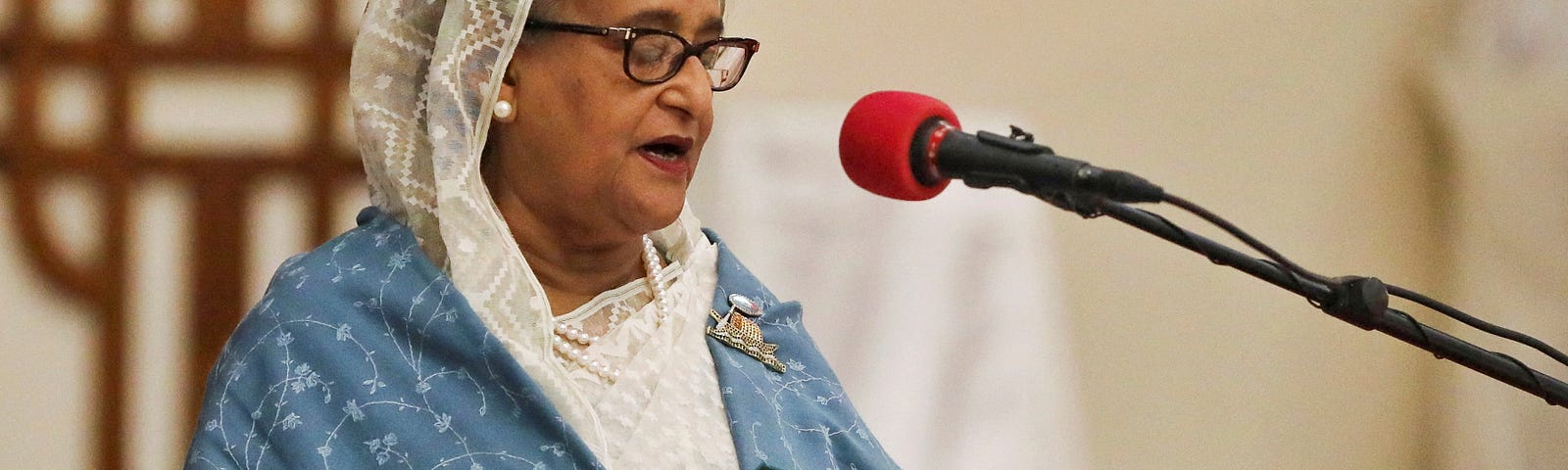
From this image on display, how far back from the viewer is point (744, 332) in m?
1.77

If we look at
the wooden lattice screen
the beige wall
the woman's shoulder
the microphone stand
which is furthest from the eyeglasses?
the beige wall

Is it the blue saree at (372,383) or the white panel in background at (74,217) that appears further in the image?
the white panel in background at (74,217)

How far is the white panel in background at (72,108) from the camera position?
2.22 metres

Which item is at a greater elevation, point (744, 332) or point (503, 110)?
point (503, 110)

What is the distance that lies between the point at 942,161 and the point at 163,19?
1527mm

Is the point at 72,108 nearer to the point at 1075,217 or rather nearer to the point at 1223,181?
the point at 1075,217

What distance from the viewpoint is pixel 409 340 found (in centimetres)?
150

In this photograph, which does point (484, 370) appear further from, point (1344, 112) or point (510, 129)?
point (1344, 112)

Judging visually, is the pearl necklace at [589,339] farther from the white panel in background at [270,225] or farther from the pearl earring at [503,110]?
the white panel in background at [270,225]

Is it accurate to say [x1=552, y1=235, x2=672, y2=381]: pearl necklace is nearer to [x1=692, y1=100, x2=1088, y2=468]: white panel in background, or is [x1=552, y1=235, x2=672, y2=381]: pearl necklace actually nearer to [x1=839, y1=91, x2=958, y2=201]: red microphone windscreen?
[x1=839, y1=91, x2=958, y2=201]: red microphone windscreen

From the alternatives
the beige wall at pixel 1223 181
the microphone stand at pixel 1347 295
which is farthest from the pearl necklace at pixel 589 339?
the beige wall at pixel 1223 181

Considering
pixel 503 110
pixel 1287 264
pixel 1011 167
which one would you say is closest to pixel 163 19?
pixel 503 110

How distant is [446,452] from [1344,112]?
8.32ft

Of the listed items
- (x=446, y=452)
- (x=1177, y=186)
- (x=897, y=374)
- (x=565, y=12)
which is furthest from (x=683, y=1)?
(x=1177, y=186)
